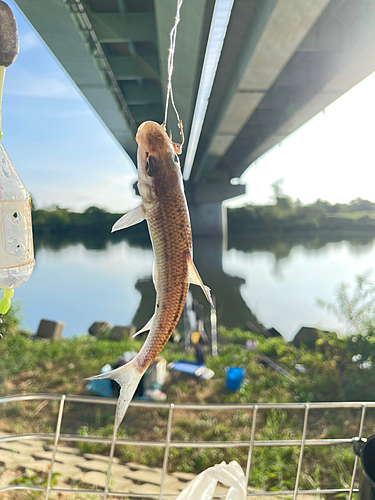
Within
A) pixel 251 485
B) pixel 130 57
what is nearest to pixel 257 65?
pixel 130 57

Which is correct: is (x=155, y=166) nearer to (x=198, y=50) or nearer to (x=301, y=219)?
(x=198, y=50)

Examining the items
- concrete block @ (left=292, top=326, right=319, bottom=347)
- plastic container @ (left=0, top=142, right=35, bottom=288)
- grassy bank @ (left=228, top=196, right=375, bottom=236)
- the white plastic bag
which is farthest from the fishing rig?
concrete block @ (left=292, top=326, right=319, bottom=347)

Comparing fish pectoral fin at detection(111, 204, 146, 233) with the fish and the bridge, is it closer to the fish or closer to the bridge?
the fish

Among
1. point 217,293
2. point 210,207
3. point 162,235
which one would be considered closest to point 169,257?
point 162,235

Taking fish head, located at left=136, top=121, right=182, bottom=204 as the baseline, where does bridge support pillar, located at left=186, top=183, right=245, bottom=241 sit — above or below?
above

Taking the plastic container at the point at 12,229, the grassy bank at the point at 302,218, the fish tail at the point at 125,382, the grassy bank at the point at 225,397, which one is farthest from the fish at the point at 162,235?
the grassy bank at the point at 302,218

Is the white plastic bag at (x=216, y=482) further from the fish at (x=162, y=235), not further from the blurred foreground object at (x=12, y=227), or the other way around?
the blurred foreground object at (x=12, y=227)
